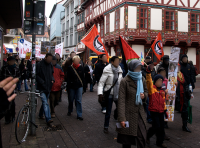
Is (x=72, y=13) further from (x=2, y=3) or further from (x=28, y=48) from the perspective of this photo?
(x=2, y=3)

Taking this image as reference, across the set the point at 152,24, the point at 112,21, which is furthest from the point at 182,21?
the point at 112,21

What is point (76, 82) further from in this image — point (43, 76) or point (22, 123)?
point (22, 123)

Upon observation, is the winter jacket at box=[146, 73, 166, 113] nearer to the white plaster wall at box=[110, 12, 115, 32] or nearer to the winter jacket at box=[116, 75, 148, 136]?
the winter jacket at box=[116, 75, 148, 136]

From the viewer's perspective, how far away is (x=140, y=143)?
11.2 feet

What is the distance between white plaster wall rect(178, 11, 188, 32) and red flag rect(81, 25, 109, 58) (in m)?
17.8

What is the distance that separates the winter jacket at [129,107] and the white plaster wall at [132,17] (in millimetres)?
19388

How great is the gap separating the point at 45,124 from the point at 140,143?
3401 mm

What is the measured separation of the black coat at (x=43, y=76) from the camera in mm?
5887

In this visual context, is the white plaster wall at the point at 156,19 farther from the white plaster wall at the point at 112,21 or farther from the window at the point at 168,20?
the white plaster wall at the point at 112,21

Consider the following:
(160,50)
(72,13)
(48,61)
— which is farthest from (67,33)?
(48,61)

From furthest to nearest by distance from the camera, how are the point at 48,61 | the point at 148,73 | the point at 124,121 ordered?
the point at 48,61 → the point at 148,73 → the point at 124,121

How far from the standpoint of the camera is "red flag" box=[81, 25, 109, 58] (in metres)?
8.61

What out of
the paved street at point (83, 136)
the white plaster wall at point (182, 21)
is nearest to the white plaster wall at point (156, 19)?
the white plaster wall at point (182, 21)

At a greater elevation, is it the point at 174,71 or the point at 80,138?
the point at 174,71
